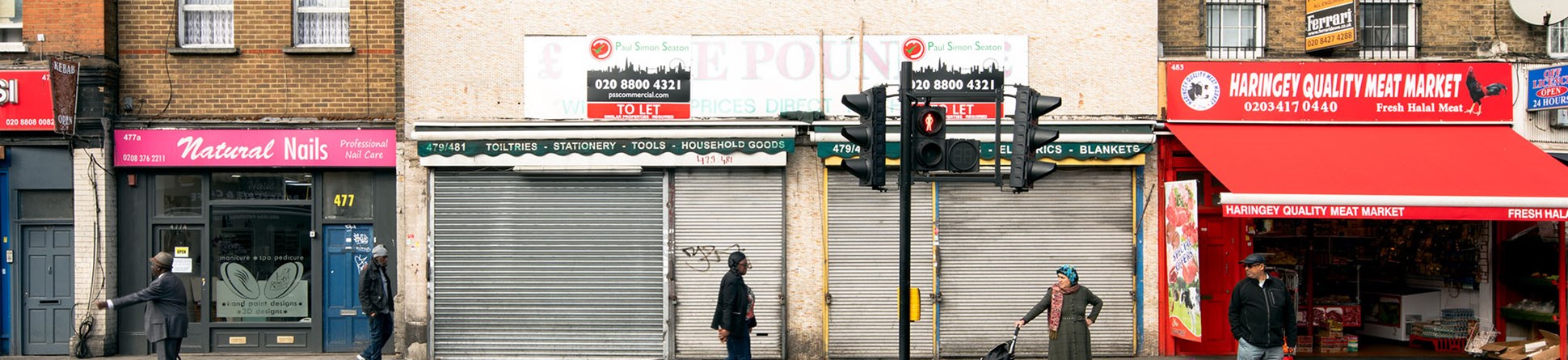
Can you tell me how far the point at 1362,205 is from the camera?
10844mm

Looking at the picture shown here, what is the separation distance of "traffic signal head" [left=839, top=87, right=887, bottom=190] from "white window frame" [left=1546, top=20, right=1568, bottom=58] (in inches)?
381

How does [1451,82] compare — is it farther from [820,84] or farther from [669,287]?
[669,287]

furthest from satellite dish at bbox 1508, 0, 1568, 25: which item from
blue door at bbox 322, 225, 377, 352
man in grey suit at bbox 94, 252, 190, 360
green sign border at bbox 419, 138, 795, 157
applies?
man in grey suit at bbox 94, 252, 190, 360

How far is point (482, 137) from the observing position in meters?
12.2

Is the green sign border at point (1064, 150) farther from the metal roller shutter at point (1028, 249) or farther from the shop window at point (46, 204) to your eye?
the shop window at point (46, 204)

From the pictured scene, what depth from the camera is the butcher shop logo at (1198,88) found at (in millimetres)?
12516

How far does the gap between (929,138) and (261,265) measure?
910 centimetres

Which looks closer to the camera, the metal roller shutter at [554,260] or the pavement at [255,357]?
the metal roller shutter at [554,260]

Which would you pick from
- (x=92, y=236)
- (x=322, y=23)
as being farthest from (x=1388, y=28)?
(x=92, y=236)

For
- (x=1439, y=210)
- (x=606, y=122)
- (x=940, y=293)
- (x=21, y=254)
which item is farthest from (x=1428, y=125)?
(x=21, y=254)

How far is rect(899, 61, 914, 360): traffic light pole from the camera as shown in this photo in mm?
8000

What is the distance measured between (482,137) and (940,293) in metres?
5.43

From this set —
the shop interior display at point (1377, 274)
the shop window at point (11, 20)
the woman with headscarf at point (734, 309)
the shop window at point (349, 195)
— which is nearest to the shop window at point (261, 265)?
the shop window at point (349, 195)

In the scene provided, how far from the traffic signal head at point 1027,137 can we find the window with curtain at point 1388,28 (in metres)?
7.09
